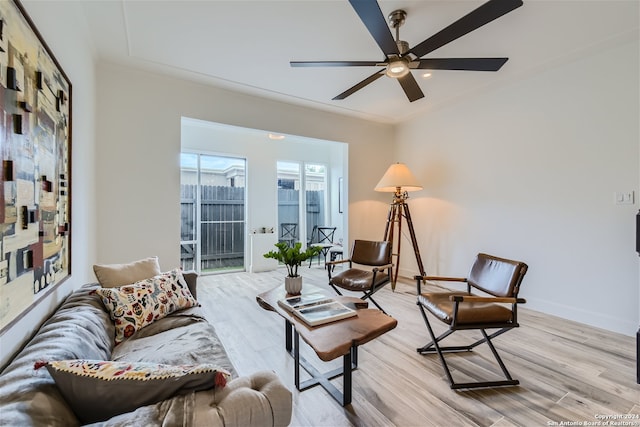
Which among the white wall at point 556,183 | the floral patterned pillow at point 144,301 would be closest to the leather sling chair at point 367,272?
the white wall at point 556,183

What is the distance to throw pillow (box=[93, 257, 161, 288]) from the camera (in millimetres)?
1880

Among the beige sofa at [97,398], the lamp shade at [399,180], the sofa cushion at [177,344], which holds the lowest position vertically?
the sofa cushion at [177,344]

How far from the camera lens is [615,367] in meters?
2.08

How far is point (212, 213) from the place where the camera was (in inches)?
207

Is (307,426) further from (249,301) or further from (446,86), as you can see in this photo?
(446,86)

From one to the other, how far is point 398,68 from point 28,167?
7.78 ft

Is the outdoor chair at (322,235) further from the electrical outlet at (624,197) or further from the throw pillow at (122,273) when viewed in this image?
the electrical outlet at (624,197)

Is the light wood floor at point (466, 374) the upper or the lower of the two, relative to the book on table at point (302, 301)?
lower

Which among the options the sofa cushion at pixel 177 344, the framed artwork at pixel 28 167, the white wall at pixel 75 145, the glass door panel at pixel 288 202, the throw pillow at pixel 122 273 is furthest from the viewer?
the glass door panel at pixel 288 202

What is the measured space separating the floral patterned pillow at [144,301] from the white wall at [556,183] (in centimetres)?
356

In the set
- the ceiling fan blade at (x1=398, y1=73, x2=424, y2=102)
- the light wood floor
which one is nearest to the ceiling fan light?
the ceiling fan blade at (x1=398, y1=73, x2=424, y2=102)

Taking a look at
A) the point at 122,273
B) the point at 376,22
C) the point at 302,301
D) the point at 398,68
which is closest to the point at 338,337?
the point at 302,301

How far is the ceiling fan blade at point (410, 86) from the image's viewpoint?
251 centimetres

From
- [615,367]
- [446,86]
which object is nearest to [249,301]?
[615,367]
